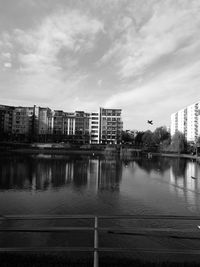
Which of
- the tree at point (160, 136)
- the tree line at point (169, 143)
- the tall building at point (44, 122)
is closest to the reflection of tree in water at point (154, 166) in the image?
the tree line at point (169, 143)

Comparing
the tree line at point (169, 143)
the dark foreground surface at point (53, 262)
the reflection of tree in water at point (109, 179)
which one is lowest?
the reflection of tree in water at point (109, 179)

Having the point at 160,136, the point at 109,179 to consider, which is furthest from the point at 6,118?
the point at 109,179

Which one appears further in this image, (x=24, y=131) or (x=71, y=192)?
(x=24, y=131)

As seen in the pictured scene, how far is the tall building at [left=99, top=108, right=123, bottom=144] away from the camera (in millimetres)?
194875

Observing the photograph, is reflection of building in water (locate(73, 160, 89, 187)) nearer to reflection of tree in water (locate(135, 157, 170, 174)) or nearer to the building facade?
reflection of tree in water (locate(135, 157, 170, 174))

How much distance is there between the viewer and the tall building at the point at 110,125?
19488cm

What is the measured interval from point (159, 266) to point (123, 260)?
6.00 ft

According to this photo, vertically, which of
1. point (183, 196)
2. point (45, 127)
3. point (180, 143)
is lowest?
point (183, 196)

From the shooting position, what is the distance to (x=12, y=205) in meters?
23.8

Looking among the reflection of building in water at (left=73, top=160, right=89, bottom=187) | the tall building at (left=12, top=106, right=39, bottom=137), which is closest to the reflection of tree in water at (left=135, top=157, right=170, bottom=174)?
the reflection of building in water at (left=73, top=160, right=89, bottom=187)

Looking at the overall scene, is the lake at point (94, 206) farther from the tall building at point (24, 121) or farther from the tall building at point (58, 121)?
the tall building at point (58, 121)

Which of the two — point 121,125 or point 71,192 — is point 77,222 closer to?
point 71,192

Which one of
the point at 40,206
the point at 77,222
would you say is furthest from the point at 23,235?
the point at 40,206

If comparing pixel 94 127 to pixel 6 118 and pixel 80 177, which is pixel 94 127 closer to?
pixel 6 118
